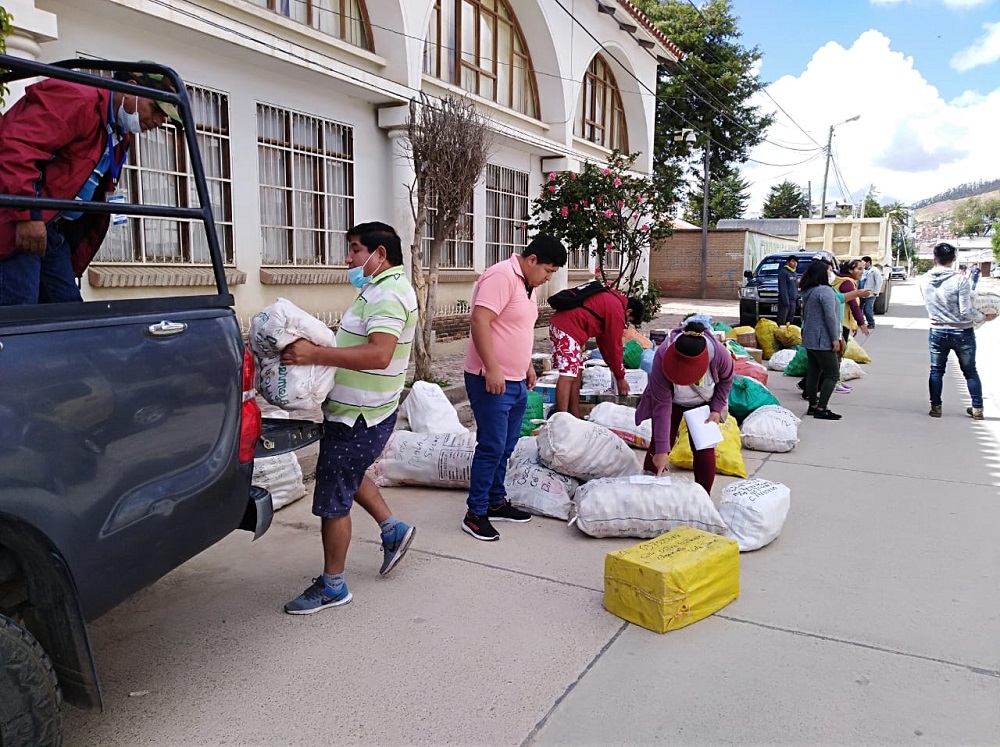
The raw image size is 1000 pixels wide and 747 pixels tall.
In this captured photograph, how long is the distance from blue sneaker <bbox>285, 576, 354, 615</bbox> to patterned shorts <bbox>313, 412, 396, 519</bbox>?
38 centimetres

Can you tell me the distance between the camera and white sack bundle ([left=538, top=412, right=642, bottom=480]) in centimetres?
501

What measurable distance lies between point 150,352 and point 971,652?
341 centimetres

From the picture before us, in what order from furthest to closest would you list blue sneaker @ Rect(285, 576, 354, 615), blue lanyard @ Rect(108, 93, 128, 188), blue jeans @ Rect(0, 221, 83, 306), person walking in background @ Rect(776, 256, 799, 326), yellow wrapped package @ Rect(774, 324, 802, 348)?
person walking in background @ Rect(776, 256, 799, 326) < yellow wrapped package @ Rect(774, 324, 802, 348) < blue sneaker @ Rect(285, 576, 354, 615) < blue lanyard @ Rect(108, 93, 128, 188) < blue jeans @ Rect(0, 221, 83, 306)

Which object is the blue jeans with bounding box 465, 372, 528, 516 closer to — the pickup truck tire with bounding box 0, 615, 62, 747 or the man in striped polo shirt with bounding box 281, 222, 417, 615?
the man in striped polo shirt with bounding box 281, 222, 417, 615

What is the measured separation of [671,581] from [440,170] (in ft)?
18.2

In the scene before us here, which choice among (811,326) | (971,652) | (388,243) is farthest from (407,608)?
(811,326)

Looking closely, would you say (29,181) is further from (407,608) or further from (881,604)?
(881,604)

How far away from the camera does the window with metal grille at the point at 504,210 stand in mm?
14461

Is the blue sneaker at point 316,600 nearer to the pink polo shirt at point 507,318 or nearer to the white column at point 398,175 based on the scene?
the pink polo shirt at point 507,318

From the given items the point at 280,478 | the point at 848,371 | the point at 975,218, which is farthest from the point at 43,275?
the point at 975,218

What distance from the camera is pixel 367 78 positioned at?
1009cm

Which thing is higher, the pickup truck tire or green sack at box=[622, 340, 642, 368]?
green sack at box=[622, 340, 642, 368]

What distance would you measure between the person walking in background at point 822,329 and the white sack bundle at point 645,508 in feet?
13.9

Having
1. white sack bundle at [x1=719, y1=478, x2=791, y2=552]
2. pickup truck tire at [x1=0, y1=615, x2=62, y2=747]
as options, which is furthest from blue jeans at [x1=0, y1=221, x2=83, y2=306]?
white sack bundle at [x1=719, y1=478, x2=791, y2=552]
